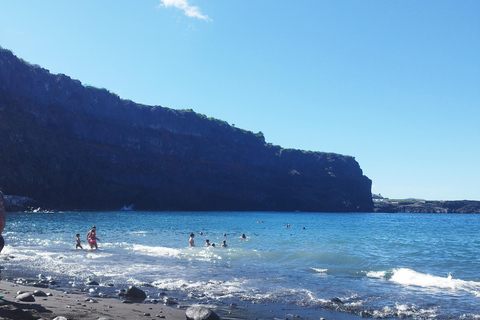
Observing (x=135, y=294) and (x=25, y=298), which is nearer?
(x=25, y=298)

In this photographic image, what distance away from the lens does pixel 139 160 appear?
9906cm

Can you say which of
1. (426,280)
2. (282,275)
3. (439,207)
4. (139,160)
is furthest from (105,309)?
(439,207)

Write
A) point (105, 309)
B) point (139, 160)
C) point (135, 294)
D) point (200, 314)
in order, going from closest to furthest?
point (200, 314), point (105, 309), point (135, 294), point (139, 160)

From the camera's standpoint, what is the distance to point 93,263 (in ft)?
54.9

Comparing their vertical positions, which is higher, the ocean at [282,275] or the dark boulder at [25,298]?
the dark boulder at [25,298]

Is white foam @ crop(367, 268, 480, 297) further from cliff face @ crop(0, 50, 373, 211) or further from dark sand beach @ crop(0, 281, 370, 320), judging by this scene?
cliff face @ crop(0, 50, 373, 211)

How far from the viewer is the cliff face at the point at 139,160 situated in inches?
2918

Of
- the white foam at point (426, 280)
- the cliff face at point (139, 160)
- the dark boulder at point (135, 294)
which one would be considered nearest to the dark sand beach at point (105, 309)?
the dark boulder at point (135, 294)

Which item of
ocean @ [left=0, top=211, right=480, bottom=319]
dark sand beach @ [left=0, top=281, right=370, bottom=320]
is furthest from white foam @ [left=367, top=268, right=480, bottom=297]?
dark sand beach @ [left=0, top=281, right=370, bottom=320]

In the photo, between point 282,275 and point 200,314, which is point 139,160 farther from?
point 200,314

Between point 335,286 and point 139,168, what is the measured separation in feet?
295

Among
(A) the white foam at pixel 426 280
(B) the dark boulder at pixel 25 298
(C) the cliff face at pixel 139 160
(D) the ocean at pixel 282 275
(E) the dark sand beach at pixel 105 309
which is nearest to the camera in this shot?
(E) the dark sand beach at pixel 105 309

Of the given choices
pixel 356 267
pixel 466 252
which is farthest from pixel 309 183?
pixel 356 267

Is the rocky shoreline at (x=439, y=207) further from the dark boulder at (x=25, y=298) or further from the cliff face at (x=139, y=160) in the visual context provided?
the dark boulder at (x=25, y=298)
